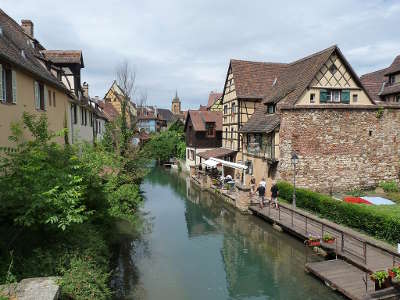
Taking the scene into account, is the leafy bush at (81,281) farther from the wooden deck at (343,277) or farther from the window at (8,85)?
the wooden deck at (343,277)

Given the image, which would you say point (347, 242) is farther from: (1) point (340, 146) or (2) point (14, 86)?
(2) point (14, 86)

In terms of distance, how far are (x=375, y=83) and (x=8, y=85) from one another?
3302cm

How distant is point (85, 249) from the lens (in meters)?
7.99

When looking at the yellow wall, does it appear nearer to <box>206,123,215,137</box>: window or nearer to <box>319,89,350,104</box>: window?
<box>319,89,350,104</box>: window

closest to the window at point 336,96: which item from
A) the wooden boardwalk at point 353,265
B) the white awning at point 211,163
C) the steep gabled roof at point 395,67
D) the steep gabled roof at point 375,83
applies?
the wooden boardwalk at point 353,265

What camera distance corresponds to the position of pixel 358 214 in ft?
45.9

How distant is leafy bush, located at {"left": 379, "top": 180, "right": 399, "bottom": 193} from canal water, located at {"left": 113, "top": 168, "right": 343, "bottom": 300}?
969cm

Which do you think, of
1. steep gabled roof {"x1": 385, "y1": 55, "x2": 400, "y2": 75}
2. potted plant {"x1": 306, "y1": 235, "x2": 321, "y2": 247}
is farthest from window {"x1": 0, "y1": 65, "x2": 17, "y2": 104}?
steep gabled roof {"x1": 385, "y1": 55, "x2": 400, "y2": 75}

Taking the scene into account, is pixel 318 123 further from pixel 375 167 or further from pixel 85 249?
pixel 85 249

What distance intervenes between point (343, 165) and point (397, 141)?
4471mm

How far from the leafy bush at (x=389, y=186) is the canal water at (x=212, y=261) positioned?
9687 millimetres

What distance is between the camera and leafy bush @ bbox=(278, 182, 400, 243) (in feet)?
40.4

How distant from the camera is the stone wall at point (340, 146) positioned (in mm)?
19953

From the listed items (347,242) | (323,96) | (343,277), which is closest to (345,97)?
(323,96)
